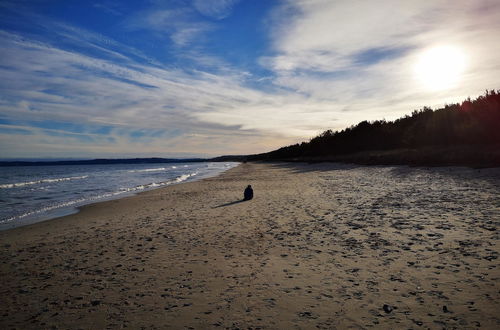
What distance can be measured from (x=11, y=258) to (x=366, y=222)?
9.19 m

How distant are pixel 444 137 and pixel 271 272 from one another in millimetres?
34649

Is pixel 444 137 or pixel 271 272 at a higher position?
pixel 444 137

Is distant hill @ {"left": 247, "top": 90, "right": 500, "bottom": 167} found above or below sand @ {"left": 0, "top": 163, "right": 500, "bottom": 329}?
above

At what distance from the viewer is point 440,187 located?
12.0m

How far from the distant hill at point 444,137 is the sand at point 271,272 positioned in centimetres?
1524

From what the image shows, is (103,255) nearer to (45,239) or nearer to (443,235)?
(45,239)

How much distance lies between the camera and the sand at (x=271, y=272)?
3.62m

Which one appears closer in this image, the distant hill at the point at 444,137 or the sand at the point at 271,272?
the sand at the point at 271,272

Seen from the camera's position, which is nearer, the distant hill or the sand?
the sand

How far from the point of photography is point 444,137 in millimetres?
31328

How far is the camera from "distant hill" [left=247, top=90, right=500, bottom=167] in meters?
21.9

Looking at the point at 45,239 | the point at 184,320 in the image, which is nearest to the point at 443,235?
the point at 184,320

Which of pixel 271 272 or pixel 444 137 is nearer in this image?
pixel 271 272

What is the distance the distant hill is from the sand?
1524 cm
